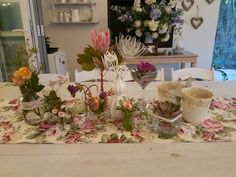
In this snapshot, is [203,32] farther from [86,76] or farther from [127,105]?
[127,105]

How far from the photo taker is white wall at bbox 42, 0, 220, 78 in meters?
2.96

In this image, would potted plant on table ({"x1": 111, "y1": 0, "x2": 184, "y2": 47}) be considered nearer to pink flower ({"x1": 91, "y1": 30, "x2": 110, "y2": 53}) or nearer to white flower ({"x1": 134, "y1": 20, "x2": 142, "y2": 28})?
white flower ({"x1": 134, "y1": 20, "x2": 142, "y2": 28})

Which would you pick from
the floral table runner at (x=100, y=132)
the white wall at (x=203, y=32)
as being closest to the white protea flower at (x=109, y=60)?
the floral table runner at (x=100, y=132)

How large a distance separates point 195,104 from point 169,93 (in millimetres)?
138

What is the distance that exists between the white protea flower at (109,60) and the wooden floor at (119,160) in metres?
0.32

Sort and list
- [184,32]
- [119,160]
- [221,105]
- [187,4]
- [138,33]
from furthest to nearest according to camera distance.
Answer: [184,32]
[187,4]
[138,33]
[221,105]
[119,160]

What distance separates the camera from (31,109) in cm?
100

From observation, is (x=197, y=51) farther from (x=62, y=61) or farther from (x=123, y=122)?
(x=123, y=122)

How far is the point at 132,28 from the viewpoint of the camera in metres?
2.74

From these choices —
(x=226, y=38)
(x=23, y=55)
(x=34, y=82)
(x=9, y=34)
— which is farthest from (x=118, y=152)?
(x=226, y=38)

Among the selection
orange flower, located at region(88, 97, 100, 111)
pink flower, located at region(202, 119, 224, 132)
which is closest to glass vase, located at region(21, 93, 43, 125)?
orange flower, located at region(88, 97, 100, 111)

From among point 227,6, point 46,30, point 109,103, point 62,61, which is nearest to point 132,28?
point 62,61

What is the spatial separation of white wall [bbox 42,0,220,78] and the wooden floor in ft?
8.17

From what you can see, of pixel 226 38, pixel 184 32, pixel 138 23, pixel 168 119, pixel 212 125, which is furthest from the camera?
pixel 226 38
